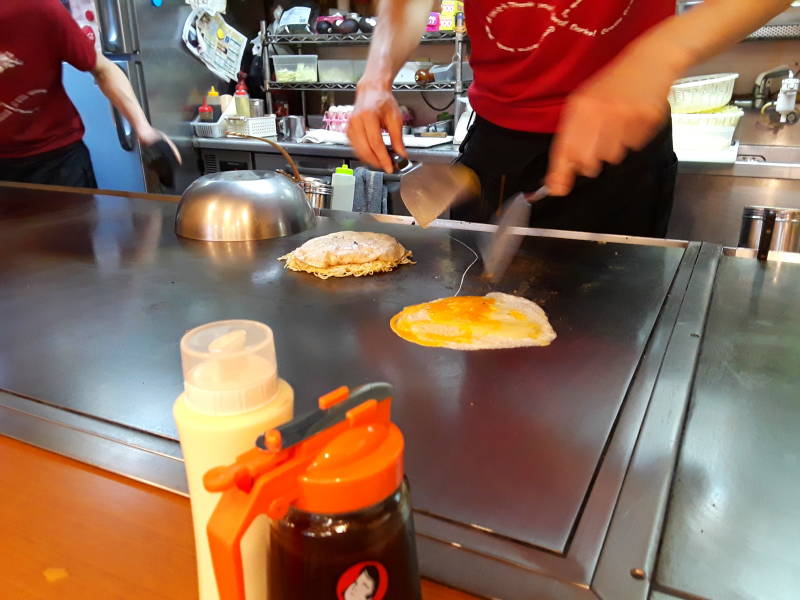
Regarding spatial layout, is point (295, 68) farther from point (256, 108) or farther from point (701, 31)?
point (701, 31)

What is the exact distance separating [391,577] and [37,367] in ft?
2.25

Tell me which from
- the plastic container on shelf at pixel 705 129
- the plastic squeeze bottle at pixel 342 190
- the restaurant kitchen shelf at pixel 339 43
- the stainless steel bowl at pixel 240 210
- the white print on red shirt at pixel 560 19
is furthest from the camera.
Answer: the restaurant kitchen shelf at pixel 339 43

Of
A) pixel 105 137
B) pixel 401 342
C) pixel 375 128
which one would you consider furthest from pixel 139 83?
pixel 401 342

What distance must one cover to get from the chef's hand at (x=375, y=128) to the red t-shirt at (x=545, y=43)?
0.93 ft

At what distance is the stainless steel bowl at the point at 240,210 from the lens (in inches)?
55.6

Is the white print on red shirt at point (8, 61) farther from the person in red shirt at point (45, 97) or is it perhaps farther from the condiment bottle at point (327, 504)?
the condiment bottle at point (327, 504)

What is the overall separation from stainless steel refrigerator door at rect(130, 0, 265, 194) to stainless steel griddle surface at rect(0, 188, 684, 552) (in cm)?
198

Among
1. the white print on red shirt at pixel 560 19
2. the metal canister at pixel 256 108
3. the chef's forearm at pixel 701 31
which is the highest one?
the white print on red shirt at pixel 560 19

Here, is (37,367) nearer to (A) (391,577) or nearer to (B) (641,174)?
(A) (391,577)

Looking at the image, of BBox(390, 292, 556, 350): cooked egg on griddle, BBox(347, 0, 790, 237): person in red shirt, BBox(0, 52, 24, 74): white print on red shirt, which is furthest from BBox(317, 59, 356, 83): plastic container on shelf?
BBox(390, 292, 556, 350): cooked egg on griddle

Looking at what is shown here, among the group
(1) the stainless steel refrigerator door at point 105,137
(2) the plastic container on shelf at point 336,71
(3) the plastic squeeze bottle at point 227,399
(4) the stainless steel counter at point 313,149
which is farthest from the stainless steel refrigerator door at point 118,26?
(3) the plastic squeeze bottle at point 227,399

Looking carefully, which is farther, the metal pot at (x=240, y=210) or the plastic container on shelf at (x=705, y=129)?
the plastic container on shelf at (x=705, y=129)

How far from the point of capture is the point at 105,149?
334 centimetres

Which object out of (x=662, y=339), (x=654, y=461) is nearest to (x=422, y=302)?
(x=662, y=339)
